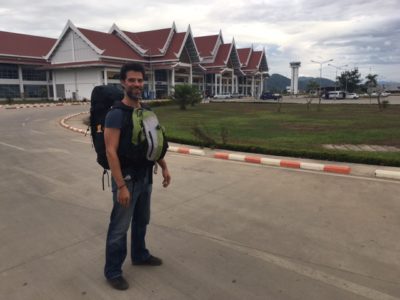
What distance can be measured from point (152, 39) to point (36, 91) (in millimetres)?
18895

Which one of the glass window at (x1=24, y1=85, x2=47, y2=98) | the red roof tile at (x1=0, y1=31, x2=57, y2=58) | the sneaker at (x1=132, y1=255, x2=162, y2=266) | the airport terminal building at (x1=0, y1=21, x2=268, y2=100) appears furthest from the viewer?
the glass window at (x1=24, y1=85, x2=47, y2=98)

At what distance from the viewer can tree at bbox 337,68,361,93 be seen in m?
84.5

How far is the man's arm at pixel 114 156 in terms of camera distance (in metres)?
2.99

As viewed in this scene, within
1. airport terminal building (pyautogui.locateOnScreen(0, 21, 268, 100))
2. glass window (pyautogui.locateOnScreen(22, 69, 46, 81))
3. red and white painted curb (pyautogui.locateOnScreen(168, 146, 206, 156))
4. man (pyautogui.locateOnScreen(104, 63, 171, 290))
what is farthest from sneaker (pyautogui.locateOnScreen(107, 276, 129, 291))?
glass window (pyautogui.locateOnScreen(22, 69, 46, 81))

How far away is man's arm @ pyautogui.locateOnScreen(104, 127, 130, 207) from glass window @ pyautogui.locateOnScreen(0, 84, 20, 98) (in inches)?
2078

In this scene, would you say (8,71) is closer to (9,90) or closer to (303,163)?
(9,90)

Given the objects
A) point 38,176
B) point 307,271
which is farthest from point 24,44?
point 307,271

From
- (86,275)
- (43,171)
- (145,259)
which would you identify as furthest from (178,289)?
(43,171)

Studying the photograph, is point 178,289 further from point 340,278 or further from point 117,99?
point 117,99

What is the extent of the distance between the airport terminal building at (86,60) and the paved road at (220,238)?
39.2 metres

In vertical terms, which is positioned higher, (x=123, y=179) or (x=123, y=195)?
(x=123, y=179)

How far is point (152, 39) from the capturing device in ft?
193

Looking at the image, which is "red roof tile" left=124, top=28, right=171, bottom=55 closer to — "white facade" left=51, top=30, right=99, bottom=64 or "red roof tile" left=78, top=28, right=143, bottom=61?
"red roof tile" left=78, top=28, right=143, bottom=61

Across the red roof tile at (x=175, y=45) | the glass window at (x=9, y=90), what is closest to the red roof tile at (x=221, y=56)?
the red roof tile at (x=175, y=45)
